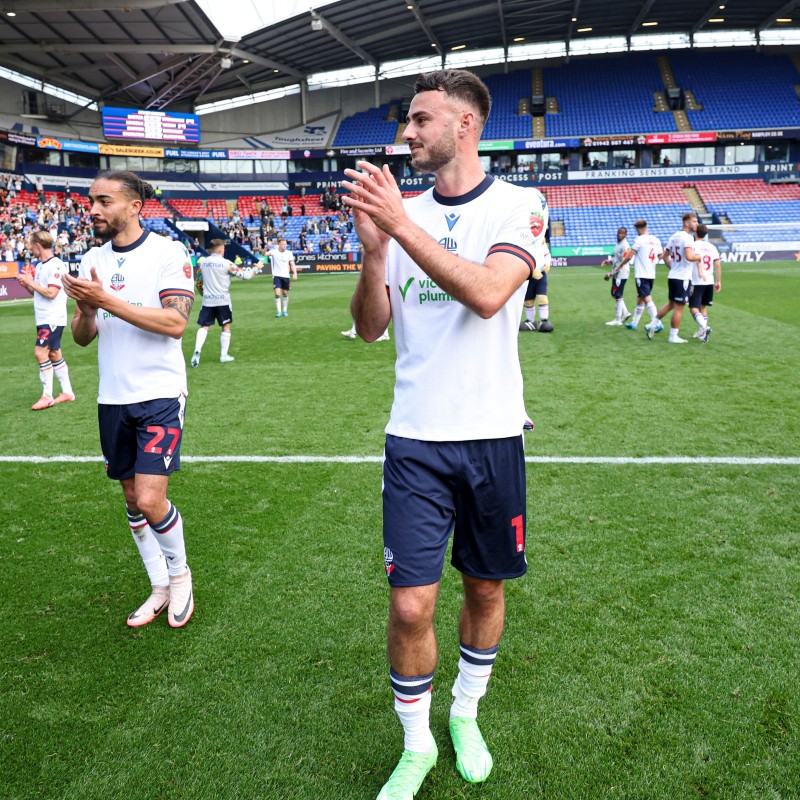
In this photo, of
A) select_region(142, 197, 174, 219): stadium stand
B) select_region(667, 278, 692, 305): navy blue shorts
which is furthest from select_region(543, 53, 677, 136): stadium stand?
select_region(667, 278, 692, 305): navy blue shorts

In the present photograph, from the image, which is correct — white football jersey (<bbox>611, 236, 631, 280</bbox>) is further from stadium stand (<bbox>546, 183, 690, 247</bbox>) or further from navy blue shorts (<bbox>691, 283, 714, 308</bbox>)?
stadium stand (<bbox>546, 183, 690, 247</bbox>)

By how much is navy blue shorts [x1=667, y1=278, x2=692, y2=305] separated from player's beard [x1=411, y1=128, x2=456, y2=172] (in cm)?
1036

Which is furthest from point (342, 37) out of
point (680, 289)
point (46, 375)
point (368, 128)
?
point (46, 375)

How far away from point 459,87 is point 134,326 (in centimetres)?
216

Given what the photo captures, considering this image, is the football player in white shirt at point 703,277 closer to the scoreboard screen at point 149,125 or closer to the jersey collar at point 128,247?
the jersey collar at point 128,247

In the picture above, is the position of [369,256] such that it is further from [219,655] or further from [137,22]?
[137,22]

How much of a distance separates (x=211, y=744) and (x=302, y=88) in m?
61.5

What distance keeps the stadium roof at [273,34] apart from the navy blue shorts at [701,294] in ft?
112

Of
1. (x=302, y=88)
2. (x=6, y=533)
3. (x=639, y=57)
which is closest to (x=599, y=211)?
(x=639, y=57)

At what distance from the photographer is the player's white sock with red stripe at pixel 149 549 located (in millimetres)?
3809

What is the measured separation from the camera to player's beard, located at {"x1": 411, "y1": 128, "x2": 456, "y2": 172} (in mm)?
2312

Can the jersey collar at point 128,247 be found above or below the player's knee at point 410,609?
above

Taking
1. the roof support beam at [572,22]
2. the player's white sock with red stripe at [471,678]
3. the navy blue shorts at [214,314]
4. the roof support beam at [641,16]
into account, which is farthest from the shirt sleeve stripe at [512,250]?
the roof support beam at [641,16]

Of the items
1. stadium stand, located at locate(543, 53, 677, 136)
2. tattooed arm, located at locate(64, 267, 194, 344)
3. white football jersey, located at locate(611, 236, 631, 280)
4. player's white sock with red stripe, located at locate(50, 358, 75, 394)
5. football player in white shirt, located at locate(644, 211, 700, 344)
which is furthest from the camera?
stadium stand, located at locate(543, 53, 677, 136)
